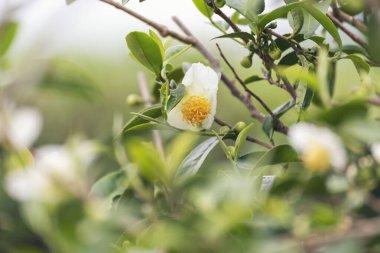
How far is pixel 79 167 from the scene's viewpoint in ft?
1.59

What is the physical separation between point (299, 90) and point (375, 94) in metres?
0.13

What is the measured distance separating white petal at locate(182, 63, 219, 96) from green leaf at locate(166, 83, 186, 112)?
28 mm

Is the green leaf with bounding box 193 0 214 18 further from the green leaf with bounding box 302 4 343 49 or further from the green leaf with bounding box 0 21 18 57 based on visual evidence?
the green leaf with bounding box 0 21 18 57

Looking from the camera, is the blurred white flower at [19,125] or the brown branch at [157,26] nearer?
the blurred white flower at [19,125]

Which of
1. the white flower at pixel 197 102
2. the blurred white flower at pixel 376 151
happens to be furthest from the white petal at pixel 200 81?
the blurred white flower at pixel 376 151

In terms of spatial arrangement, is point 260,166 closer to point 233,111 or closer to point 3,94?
point 3,94

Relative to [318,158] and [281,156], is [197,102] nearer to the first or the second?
[281,156]

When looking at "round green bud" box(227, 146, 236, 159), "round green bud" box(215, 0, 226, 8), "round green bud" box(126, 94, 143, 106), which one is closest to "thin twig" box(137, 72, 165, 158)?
"round green bud" box(126, 94, 143, 106)

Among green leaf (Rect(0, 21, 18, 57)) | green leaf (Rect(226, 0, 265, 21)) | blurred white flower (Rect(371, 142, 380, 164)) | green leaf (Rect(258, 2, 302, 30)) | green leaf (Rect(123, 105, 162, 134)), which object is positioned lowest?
blurred white flower (Rect(371, 142, 380, 164))

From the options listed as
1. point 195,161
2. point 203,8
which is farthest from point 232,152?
point 203,8

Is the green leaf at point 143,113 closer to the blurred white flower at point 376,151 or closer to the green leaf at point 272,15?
the green leaf at point 272,15

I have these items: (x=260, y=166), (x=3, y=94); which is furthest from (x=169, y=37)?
(x=3, y=94)

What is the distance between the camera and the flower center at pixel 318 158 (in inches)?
20.7

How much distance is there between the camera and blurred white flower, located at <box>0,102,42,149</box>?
1.58 ft
